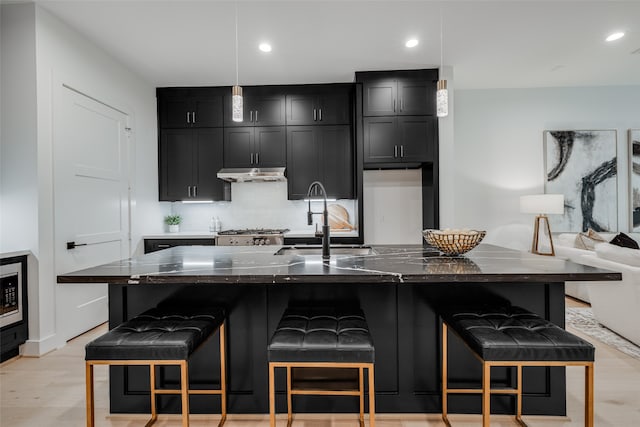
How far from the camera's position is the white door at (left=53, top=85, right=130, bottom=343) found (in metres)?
2.97

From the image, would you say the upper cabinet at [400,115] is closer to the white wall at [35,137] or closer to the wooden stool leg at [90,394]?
the white wall at [35,137]

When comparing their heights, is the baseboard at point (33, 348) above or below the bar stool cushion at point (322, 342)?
below

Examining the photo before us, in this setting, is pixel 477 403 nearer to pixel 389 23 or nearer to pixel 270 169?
pixel 389 23

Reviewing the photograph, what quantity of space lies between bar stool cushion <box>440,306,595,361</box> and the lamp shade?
3.13 meters

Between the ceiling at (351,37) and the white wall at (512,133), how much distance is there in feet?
1.44

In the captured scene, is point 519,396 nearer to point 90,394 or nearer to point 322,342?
point 322,342

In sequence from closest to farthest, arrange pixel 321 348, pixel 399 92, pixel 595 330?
pixel 321 348, pixel 595 330, pixel 399 92

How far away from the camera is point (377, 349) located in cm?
190

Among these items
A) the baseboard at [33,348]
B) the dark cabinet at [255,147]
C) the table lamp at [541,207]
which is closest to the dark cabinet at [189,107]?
the dark cabinet at [255,147]

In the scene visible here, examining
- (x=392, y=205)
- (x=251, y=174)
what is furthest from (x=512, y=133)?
(x=251, y=174)

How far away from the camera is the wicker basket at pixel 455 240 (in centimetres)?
190

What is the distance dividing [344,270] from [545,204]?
3.75 meters

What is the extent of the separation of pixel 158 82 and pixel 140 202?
1538 mm

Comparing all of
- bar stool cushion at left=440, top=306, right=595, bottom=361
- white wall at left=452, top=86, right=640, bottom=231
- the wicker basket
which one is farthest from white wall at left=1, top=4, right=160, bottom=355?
white wall at left=452, top=86, right=640, bottom=231
